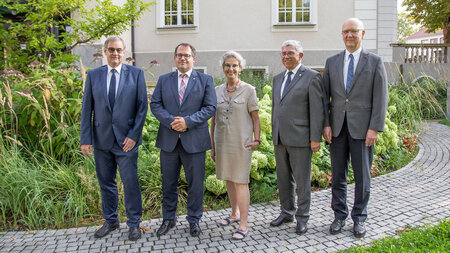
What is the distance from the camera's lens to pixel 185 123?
362cm

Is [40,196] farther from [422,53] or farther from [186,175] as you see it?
[422,53]

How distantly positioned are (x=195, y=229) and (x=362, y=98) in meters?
2.09

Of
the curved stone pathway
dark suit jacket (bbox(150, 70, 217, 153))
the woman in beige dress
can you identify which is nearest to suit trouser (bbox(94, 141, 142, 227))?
the curved stone pathway

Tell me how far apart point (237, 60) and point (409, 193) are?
3.05 m

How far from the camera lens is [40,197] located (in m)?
4.23

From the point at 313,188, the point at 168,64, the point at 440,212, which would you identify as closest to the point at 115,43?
the point at 313,188

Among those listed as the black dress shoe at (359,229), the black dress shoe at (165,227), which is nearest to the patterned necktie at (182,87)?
the black dress shoe at (165,227)

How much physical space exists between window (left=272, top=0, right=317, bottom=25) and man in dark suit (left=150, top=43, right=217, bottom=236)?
1027 centimetres

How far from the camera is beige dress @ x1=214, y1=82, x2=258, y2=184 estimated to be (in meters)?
3.77

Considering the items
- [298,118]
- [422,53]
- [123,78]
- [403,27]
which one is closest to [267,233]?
[298,118]

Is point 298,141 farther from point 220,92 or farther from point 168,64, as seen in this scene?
point 168,64

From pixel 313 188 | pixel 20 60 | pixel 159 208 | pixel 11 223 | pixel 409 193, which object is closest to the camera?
pixel 11 223

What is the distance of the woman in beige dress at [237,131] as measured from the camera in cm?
376

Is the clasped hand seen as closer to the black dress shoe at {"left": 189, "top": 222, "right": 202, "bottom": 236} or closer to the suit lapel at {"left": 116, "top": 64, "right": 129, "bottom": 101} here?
the suit lapel at {"left": 116, "top": 64, "right": 129, "bottom": 101}
